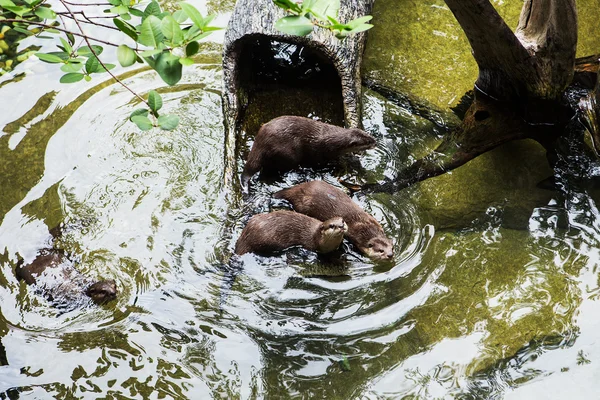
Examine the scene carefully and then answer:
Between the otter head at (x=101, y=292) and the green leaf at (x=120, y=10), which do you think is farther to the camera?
the otter head at (x=101, y=292)

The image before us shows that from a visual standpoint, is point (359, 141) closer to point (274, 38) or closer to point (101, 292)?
point (274, 38)

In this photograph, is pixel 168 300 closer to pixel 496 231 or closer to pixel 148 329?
pixel 148 329

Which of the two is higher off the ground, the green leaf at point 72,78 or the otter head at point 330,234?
the green leaf at point 72,78

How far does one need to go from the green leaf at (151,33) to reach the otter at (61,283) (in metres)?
1.74

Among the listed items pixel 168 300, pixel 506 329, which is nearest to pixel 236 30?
pixel 168 300

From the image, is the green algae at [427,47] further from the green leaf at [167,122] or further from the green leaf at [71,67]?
the green leaf at [71,67]

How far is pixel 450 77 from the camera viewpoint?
480 cm

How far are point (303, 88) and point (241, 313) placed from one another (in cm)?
198

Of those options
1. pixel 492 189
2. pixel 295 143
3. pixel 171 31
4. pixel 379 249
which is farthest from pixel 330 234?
pixel 171 31

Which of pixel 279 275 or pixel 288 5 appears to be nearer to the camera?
pixel 288 5

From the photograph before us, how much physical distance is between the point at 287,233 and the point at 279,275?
0.86ft

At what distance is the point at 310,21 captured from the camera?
1.93 meters

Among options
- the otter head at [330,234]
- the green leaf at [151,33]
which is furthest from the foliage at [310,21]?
the otter head at [330,234]

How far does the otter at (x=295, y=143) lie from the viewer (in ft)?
13.2
